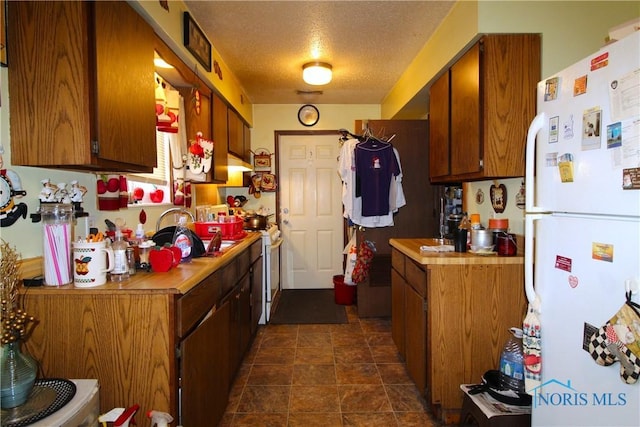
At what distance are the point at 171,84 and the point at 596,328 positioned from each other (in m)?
2.77

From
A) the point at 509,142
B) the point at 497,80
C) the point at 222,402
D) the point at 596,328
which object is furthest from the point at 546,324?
the point at 222,402

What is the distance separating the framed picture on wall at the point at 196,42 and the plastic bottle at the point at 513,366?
2544 millimetres

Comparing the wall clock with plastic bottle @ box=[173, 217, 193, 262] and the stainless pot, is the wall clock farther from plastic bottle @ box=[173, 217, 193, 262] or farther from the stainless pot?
plastic bottle @ box=[173, 217, 193, 262]

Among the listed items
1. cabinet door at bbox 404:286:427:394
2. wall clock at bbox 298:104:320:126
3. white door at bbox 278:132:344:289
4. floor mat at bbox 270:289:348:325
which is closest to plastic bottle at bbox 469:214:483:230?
cabinet door at bbox 404:286:427:394

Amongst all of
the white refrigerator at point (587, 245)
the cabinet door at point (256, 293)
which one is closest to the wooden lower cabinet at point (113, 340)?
the white refrigerator at point (587, 245)

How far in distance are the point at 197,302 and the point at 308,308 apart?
2547mm

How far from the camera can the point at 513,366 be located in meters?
1.73

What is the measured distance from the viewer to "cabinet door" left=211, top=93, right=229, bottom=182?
296cm

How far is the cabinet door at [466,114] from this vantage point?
6.91ft

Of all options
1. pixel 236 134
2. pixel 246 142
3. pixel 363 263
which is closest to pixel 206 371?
pixel 363 263

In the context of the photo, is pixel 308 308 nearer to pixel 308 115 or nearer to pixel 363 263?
pixel 363 263

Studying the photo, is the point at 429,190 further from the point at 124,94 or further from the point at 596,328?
the point at 124,94

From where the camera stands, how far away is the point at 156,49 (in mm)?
1990

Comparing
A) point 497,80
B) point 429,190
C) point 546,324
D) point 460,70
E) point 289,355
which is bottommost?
point 289,355
